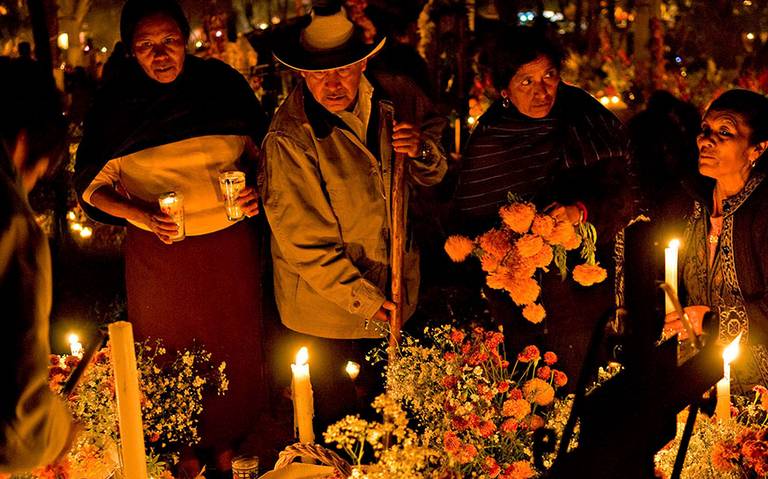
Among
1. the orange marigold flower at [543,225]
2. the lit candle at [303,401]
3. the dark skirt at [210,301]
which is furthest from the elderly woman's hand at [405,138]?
the lit candle at [303,401]

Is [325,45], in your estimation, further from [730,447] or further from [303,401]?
[730,447]

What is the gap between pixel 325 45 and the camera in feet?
11.0

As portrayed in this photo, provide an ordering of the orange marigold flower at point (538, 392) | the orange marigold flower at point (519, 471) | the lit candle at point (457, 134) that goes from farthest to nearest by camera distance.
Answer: the lit candle at point (457, 134)
the orange marigold flower at point (538, 392)
the orange marigold flower at point (519, 471)

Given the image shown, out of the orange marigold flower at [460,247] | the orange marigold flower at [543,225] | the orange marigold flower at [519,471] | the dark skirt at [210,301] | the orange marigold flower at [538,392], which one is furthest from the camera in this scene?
the dark skirt at [210,301]

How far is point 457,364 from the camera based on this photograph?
9.24 ft

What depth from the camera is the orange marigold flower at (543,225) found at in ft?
9.37

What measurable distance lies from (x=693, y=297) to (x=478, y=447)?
52.6 inches

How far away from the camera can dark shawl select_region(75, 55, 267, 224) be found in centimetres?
351

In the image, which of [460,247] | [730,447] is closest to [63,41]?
[460,247]

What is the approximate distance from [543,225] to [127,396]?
1.34 metres

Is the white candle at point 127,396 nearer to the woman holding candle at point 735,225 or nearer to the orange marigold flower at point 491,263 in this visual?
the orange marigold flower at point 491,263

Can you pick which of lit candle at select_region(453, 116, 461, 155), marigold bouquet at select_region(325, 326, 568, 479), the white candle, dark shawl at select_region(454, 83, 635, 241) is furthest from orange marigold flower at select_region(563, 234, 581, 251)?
lit candle at select_region(453, 116, 461, 155)

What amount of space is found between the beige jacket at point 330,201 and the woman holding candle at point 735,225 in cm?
107

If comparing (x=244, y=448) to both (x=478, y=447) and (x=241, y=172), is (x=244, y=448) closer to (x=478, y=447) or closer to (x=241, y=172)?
(x=241, y=172)
